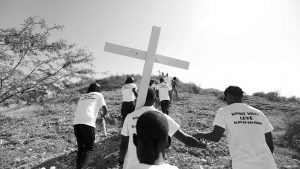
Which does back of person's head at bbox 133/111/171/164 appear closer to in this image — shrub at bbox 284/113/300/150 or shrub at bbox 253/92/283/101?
shrub at bbox 284/113/300/150

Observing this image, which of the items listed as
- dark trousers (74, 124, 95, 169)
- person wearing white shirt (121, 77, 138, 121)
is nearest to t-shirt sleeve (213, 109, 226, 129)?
dark trousers (74, 124, 95, 169)

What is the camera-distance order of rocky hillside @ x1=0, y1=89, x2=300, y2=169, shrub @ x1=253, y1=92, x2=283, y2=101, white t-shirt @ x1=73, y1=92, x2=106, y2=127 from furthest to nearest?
shrub @ x1=253, y1=92, x2=283, y2=101 → rocky hillside @ x1=0, y1=89, x2=300, y2=169 → white t-shirt @ x1=73, y1=92, x2=106, y2=127

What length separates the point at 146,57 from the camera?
137 inches

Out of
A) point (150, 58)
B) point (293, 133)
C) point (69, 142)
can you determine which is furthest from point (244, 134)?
point (293, 133)

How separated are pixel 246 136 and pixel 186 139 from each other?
651mm

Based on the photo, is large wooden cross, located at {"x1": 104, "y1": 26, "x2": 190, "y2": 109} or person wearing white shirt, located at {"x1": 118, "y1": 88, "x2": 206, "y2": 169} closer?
person wearing white shirt, located at {"x1": 118, "y1": 88, "x2": 206, "y2": 169}

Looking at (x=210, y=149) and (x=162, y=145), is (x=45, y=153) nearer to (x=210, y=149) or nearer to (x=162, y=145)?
(x=210, y=149)

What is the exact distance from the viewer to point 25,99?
6598mm

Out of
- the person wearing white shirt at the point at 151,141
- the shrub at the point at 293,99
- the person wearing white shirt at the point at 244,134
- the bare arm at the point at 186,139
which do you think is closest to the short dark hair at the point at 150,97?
the bare arm at the point at 186,139

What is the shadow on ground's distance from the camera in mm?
6527

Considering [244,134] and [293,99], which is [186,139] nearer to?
[244,134]

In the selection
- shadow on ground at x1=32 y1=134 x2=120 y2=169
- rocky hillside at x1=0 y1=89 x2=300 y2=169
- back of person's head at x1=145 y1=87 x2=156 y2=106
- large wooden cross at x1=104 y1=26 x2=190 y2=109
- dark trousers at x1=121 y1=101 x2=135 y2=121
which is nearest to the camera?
large wooden cross at x1=104 y1=26 x2=190 y2=109

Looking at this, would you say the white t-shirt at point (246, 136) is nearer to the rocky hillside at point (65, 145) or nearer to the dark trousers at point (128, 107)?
the rocky hillside at point (65, 145)

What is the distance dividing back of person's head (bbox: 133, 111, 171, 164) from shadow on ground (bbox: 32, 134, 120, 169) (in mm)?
4825
